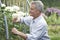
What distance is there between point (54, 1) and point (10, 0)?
7052 millimetres

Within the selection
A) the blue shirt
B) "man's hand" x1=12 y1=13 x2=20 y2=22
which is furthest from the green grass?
the blue shirt

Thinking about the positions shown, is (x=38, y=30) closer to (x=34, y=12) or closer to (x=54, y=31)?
(x=34, y=12)

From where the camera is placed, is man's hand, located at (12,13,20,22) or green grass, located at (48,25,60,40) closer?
man's hand, located at (12,13,20,22)

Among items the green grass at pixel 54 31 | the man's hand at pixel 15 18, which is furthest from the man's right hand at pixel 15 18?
the green grass at pixel 54 31

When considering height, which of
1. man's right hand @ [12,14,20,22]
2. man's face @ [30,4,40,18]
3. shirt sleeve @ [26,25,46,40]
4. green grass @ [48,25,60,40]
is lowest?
green grass @ [48,25,60,40]

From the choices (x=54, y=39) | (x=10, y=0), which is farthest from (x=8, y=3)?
(x=54, y=39)

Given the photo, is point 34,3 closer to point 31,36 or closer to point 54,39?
point 31,36

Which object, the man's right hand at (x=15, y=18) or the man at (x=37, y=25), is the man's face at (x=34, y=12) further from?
the man's right hand at (x=15, y=18)

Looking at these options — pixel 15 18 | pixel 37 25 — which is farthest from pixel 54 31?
pixel 37 25

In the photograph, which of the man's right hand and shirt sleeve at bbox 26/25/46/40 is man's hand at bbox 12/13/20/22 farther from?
shirt sleeve at bbox 26/25/46/40

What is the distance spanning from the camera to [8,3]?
820 centimetres

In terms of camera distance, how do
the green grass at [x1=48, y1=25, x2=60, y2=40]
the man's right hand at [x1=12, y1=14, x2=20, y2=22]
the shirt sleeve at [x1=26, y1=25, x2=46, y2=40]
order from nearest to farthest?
the shirt sleeve at [x1=26, y1=25, x2=46, y2=40]
the man's right hand at [x1=12, y1=14, x2=20, y2=22]
the green grass at [x1=48, y1=25, x2=60, y2=40]

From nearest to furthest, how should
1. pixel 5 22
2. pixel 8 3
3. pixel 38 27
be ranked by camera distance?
pixel 38 27 < pixel 5 22 < pixel 8 3

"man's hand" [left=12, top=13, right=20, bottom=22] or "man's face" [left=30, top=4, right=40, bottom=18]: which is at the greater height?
"man's face" [left=30, top=4, right=40, bottom=18]
